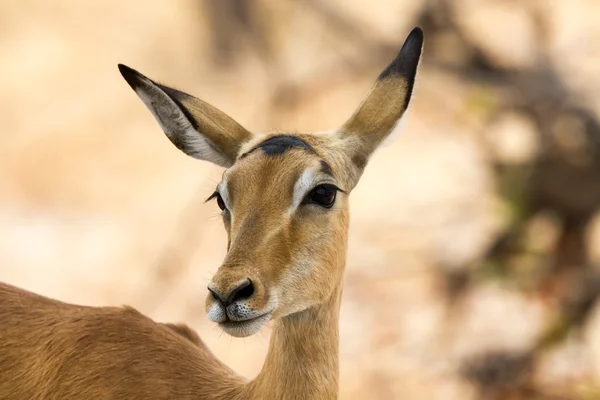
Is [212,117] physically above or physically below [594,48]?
below

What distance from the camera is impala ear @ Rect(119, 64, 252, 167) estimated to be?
5.21 meters

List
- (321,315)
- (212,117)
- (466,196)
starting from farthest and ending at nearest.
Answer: (466,196) < (212,117) < (321,315)

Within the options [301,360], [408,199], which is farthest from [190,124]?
[408,199]

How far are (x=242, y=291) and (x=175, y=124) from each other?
1213 mm

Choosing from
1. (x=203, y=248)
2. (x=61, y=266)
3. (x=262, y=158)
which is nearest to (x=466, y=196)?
(x=203, y=248)

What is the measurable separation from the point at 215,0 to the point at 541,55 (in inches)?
423

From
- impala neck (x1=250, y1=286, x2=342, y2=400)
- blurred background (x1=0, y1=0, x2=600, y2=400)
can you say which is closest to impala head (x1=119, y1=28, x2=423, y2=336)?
impala neck (x1=250, y1=286, x2=342, y2=400)

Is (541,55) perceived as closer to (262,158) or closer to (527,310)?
(527,310)

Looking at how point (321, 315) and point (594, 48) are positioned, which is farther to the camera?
point (594, 48)

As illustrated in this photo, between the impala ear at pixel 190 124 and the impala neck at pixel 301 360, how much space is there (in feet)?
2.98

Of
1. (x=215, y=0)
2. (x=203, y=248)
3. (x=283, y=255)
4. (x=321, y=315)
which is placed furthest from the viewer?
(x=215, y=0)

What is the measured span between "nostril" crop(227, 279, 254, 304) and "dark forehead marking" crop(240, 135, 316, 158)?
0.78 meters

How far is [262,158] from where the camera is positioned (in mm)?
4961

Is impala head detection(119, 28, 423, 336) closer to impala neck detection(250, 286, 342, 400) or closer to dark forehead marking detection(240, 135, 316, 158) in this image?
dark forehead marking detection(240, 135, 316, 158)
